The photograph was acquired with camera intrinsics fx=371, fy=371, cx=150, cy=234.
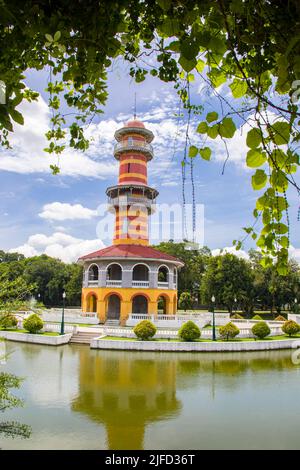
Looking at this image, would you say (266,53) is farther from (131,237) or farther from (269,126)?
(131,237)

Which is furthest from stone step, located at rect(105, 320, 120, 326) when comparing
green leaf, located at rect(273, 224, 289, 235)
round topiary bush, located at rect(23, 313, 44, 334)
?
green leaf, located at rect(273, 224, 289, 235)

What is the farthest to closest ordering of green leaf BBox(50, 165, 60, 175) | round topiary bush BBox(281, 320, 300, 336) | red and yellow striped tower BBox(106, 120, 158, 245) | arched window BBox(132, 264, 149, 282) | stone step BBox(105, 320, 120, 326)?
arched window BBox(132, 264, 149, 282), red and yellow striped tower BBox(106, 120, 158, 245), stone step BBox(105, 320, 120, 326), round topiary bush BBox(281, 320, 300, 336), green leaf BBox(50, 165, 60, 175)

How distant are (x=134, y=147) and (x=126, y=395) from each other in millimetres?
22031

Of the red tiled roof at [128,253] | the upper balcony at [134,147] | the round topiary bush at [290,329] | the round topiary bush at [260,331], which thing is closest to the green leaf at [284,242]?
the round topiary bush at [260,331]

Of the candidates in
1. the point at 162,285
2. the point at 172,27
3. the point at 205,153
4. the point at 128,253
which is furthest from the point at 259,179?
the point at 162,285

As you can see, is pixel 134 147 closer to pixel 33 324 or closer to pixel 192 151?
pixel 33 324

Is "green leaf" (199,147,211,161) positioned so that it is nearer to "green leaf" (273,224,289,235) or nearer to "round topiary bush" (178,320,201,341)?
"green leaf" (273,224,289,235)

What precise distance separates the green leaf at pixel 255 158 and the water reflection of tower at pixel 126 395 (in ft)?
20.2

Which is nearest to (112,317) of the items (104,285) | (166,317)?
(104,285)

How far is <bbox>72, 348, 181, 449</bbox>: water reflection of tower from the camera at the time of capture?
7.23m

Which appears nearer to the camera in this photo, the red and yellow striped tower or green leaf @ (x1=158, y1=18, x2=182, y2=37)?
green leaf @ (x1=158, y1=18, x2=182, y2=37)

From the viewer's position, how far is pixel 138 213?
28500 mm

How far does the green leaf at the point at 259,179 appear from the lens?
1.67 metres

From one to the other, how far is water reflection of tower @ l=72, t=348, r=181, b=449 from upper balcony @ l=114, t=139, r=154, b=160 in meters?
18.2
